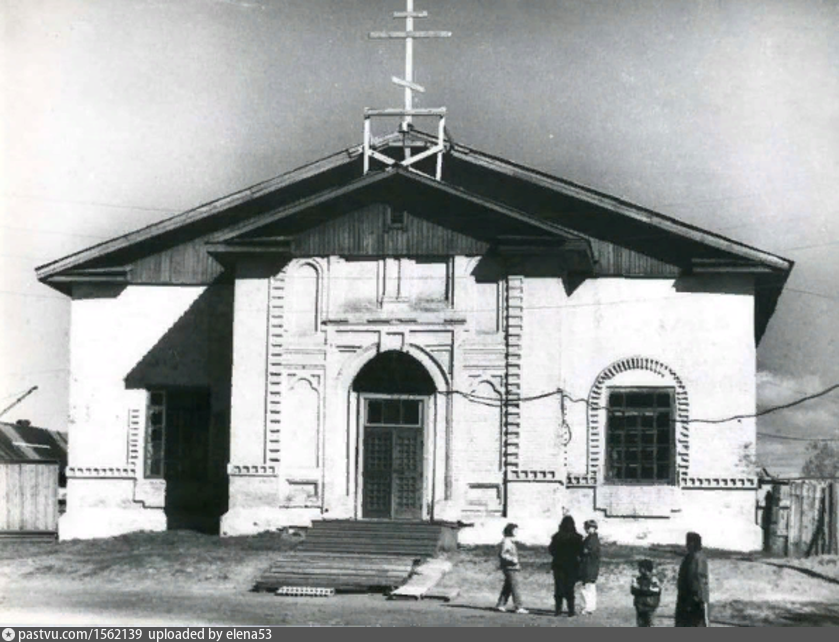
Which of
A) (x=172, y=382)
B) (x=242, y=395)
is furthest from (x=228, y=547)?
(x=172, y=382)

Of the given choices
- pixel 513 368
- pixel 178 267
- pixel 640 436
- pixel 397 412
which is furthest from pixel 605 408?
pixel 178 267

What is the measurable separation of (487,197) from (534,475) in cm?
566

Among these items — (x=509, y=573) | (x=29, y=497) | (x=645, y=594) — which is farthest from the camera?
(x=29, y=497)

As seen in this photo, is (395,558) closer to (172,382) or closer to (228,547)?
(228,547)

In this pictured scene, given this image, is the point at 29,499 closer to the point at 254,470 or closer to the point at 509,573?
the point at 254,470

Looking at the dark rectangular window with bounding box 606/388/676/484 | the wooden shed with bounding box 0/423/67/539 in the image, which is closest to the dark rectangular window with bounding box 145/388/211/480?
the wooden shed with bounding box 0/423/67/539

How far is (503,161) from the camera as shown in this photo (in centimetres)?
3011

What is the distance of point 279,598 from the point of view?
22281mm

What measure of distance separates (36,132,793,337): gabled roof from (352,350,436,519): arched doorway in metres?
3.59

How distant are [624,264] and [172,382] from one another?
10010 millimetres

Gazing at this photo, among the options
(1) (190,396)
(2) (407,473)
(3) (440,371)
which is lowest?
(2) (407,473)

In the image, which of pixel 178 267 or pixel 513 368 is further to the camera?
pixel 178 267

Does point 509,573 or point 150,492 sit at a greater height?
point 150,492

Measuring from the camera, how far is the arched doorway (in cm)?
2783
